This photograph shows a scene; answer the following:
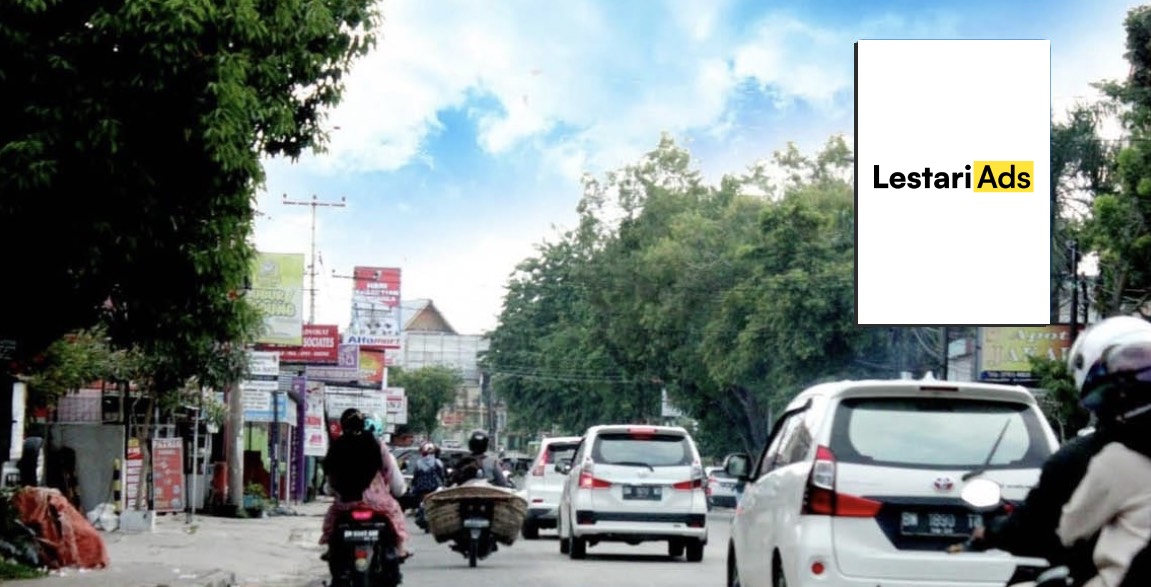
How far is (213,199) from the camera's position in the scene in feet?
47.4

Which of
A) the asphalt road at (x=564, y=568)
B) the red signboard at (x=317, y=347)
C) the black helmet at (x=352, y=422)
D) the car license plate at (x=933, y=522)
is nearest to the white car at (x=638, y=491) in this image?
the asphalt road at (x=564, y=568)

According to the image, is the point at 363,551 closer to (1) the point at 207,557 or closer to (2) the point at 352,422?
(2) the point at 352,422

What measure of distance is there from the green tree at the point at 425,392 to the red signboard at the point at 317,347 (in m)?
78.9

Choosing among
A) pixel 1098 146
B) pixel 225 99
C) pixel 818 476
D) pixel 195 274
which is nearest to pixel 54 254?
pixel 195 274

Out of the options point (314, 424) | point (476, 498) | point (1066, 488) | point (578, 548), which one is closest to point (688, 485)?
point (578, 548)

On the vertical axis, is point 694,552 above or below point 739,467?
below

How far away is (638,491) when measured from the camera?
867 inches

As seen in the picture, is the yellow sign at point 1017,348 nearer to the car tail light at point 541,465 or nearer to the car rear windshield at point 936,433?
the car tail light at point 541,465

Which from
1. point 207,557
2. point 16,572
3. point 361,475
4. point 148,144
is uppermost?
point 148,144

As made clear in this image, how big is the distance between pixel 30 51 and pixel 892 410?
704 cm

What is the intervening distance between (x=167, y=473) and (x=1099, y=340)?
3011 cm

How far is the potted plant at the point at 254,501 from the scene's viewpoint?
37.5 metres

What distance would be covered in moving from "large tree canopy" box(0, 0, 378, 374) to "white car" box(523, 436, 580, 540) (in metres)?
13.8

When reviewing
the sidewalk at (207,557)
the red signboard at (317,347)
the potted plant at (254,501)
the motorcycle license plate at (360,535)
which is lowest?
the potted plant at (254,501)
